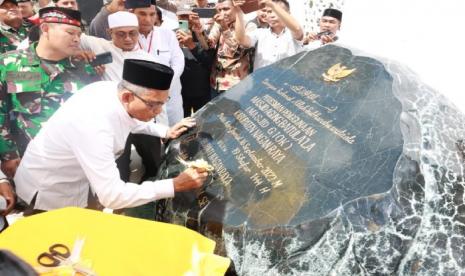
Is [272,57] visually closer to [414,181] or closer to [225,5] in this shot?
[225,5]

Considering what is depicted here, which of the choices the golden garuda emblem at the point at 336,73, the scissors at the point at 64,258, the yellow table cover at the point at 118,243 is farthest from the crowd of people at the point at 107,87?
the golden garuda emblem at the point at 336,73

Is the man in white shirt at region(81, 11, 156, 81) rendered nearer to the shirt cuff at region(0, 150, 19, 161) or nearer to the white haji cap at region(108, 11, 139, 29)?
the white haji cap at region(108, 11, 139, 29)

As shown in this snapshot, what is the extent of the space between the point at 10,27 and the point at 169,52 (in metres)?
1.79

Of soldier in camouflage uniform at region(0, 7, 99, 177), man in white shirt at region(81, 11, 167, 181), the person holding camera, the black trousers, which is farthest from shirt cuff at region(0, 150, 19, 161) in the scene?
the person holding camera

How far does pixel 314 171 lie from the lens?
2.02 metres

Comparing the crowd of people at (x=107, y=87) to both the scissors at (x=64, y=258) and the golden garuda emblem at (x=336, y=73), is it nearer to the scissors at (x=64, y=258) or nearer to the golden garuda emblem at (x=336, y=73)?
the scissors at (x=64, y=258)

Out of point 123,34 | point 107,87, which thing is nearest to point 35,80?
point 107,87

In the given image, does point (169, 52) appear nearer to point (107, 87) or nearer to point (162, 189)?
point (107, 87)

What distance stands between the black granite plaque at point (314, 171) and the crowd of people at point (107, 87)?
277 millimetres

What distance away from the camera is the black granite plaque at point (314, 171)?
1656mm

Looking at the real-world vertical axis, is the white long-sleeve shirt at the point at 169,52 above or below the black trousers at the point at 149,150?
above

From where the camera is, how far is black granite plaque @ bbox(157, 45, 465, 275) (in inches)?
65.2

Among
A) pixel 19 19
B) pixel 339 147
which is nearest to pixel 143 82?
pixel 339 147

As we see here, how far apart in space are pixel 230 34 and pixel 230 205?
2430mm
